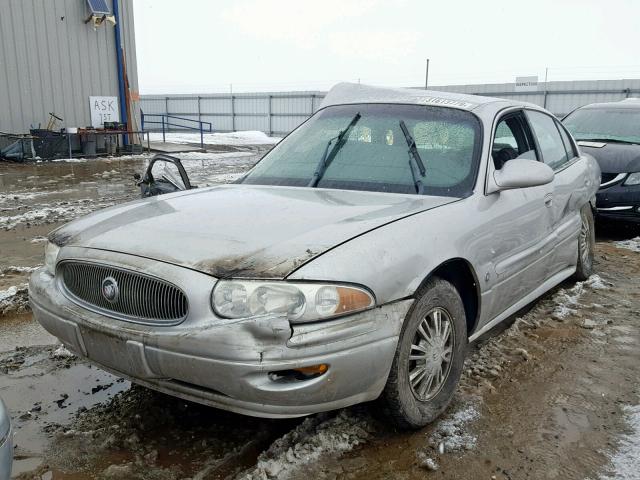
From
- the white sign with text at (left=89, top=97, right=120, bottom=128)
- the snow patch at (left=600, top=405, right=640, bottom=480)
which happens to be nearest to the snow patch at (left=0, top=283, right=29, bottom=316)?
the snow patch at (left=600, top=405, right=640, bottom=480)

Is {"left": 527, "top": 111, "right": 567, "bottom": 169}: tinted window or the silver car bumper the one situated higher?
{"left": 527, "top": 111, "right": 567, "bottom": 169}: tinted window

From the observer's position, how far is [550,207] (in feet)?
12.4

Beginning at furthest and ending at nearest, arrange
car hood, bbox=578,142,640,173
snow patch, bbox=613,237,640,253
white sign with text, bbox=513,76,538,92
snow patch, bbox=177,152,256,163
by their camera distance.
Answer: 1. white sign with text, bbox=513,76,538,92
2. snow patch, bbox=177,152,256,163
3. car hood, bbox=578,142,640,173
4. snow patch, bbox=613,237,640,253

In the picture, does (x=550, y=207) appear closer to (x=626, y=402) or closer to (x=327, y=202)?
(x=626, y=402)

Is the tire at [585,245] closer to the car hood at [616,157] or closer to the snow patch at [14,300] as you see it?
the car hood at [616,157]

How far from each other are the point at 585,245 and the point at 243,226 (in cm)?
340

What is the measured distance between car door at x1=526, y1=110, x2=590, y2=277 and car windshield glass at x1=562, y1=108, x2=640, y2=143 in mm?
3304

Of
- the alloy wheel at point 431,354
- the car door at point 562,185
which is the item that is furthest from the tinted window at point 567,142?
the alloy wheel at point 431,354

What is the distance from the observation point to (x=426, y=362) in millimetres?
2611

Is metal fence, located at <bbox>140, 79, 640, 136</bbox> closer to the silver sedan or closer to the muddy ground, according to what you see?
the muddy ground

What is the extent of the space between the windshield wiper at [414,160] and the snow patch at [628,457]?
1487mm

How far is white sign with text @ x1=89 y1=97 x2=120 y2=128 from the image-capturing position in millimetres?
16094

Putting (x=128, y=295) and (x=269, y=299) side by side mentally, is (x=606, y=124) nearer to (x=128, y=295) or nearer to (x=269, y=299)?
(x=269, y=299)

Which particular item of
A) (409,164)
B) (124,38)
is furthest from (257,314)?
(124,38)
